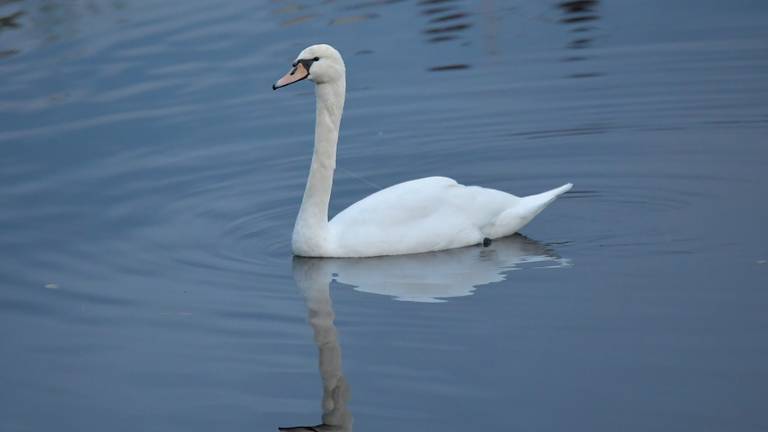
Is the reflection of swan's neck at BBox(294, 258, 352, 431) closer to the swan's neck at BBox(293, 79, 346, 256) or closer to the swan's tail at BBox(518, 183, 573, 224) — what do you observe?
the swan's neck at BBox(293, 79, 346, 256)

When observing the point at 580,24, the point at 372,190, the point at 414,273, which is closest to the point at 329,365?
the point at 414,273

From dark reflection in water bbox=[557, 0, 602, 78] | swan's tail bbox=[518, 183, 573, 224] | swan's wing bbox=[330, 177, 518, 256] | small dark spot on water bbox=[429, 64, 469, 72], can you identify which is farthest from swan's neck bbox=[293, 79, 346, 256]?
small dark spot on water bbox=[429, 64, 469, 72]

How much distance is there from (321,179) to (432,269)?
1098 mm

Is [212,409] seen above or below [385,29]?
below

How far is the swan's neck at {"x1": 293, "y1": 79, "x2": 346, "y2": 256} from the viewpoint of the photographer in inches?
377

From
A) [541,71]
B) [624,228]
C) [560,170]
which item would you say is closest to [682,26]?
[541,71]

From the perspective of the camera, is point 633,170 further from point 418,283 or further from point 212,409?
point 212,409

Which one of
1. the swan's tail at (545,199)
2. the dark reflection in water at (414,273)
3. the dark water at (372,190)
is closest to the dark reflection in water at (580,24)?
the dark water at (372,190)

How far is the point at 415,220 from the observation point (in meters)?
9.54

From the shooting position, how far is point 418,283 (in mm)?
8898

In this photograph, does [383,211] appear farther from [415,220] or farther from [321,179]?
[321,179]

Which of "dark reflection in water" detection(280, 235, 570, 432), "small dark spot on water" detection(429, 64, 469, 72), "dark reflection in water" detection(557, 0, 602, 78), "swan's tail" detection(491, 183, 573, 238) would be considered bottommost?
"dark reflection in water" detection(280, 235, 570, 432)

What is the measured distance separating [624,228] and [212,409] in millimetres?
3646

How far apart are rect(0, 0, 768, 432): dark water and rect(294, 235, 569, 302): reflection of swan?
32 mm
